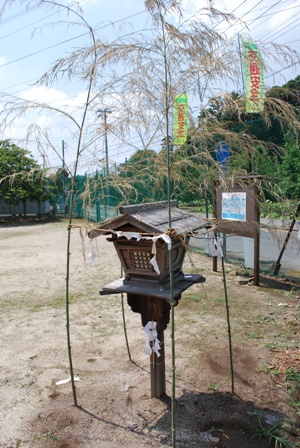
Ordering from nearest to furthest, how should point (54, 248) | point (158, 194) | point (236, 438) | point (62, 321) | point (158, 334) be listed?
1. point (236, 438)
2. point (158, 334)
3. point (158, 194)
4. point (62, 321)
5. point (54, 248)

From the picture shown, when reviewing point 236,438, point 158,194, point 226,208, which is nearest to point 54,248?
point 226,208

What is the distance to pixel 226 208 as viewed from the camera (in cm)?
624

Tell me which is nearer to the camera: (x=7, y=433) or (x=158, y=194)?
(x=7, y=433)

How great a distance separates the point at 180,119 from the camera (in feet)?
7.42

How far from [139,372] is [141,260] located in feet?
4.58

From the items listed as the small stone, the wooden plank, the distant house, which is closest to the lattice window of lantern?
the wooden plank

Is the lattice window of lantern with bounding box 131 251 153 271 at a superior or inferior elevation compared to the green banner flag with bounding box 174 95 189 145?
inferior

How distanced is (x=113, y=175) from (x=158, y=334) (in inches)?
49.8

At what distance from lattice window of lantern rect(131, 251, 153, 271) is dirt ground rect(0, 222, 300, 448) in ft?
1.26

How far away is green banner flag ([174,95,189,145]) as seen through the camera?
83.6 inches

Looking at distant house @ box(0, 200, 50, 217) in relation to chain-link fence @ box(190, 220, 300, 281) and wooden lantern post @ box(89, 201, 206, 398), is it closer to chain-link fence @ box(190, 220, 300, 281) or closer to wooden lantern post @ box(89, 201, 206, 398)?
chain-link fence @ box(190, 220, 300, 281)

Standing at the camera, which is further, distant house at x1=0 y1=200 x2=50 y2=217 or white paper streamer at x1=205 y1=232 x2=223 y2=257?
distant house at x1=0 y1=200 x2=50 y2=217

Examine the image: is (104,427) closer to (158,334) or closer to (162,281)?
(158,334)

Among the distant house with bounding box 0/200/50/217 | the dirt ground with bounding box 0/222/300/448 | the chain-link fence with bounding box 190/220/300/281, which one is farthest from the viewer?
the distant house with bounding box 0/200/50/217
